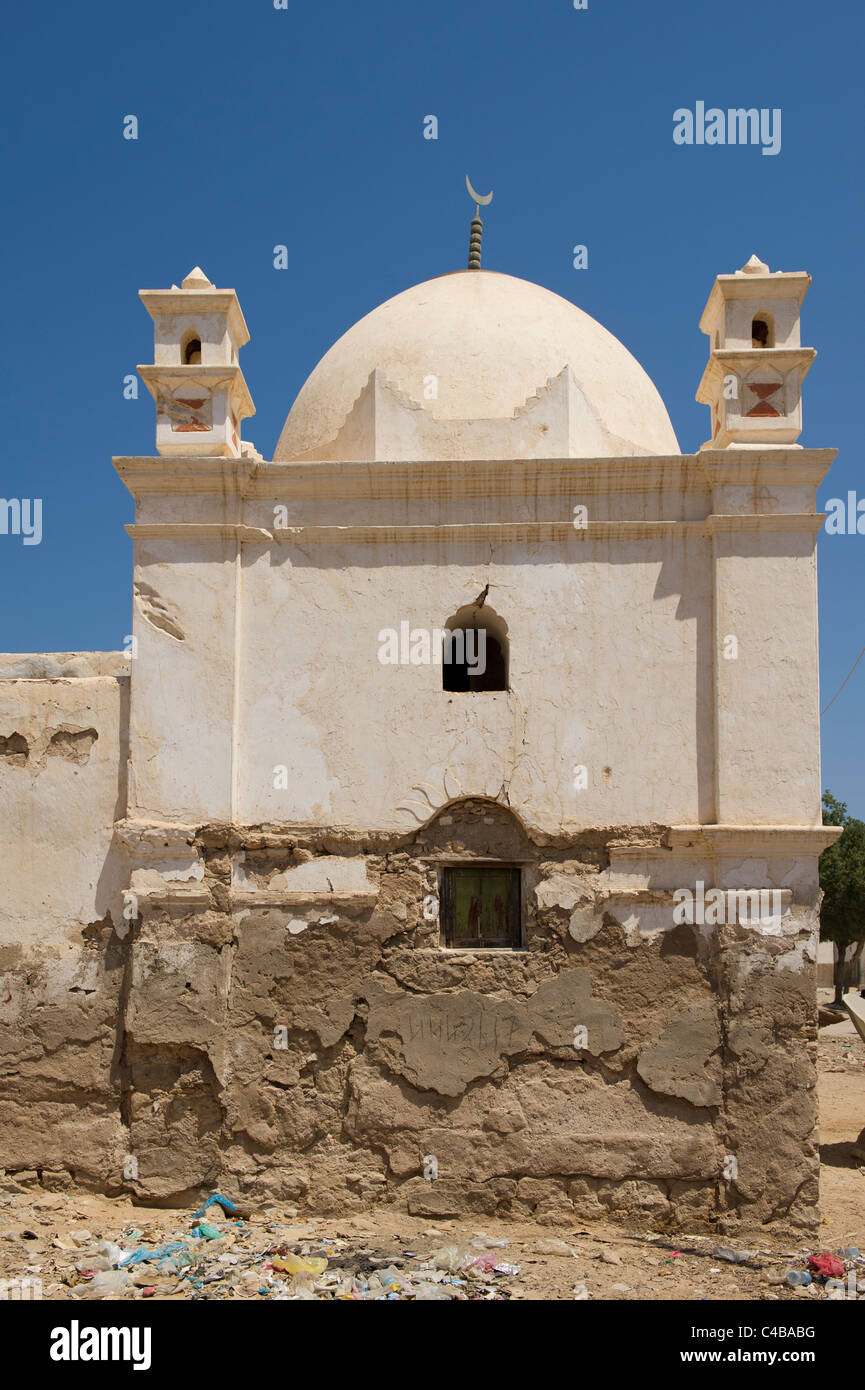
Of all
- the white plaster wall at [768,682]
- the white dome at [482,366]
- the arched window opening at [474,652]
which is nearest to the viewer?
the white plaster wall at [768,682]

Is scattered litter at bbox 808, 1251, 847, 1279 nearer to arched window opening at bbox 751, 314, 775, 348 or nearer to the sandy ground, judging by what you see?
the sandy ground

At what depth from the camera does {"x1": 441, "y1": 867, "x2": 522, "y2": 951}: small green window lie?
6.69m

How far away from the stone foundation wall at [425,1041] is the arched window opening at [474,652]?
875 millimetres

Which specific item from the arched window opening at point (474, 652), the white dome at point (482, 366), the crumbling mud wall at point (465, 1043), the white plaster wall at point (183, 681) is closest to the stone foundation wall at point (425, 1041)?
the crumbling mud wall at point (465, 1043)

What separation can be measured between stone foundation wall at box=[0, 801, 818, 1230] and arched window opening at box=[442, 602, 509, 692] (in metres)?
0.87

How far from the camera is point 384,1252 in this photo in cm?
597

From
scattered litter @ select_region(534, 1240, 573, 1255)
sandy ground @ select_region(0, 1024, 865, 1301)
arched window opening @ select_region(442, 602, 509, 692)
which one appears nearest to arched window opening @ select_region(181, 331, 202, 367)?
arched window opening @ select_region(442, 602, 509, 692)

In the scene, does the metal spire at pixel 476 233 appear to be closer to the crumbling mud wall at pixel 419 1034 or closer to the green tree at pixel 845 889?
the crumbling mud wall at pixel 419 1034

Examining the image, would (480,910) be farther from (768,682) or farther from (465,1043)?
(768,682)

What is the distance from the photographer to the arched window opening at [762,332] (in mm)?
7000

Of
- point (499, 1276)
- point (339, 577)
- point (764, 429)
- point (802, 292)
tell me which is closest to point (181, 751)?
point (339, 577)

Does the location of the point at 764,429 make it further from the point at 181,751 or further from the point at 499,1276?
the point at 499,1276

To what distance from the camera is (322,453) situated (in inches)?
316

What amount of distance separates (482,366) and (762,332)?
6.09 ft
